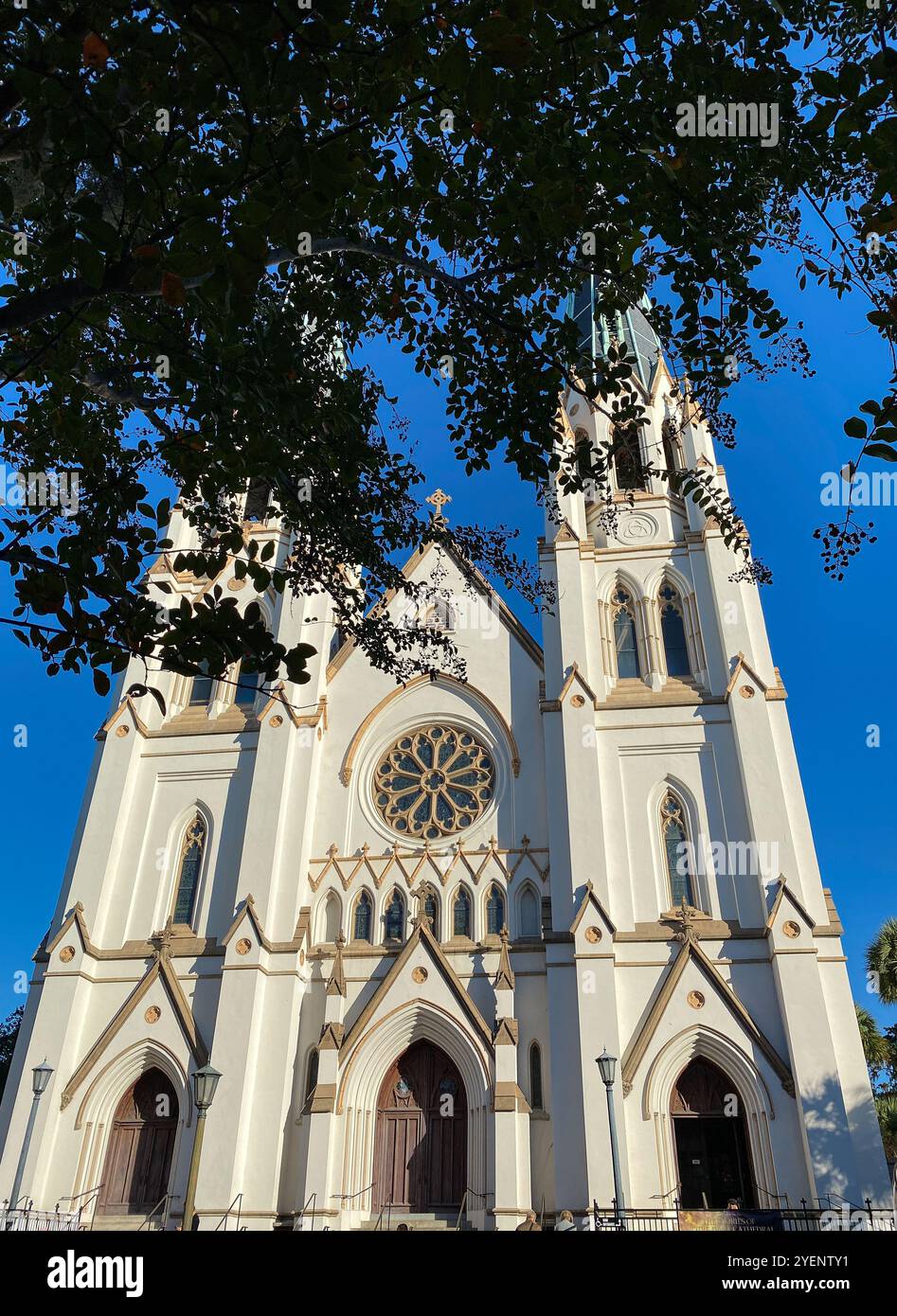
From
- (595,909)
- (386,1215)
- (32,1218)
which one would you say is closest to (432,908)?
(595,909)

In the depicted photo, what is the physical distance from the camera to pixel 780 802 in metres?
18.3

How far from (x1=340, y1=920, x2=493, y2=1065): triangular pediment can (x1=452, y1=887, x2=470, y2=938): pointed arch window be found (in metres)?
0.74

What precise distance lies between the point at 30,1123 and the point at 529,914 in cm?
1101

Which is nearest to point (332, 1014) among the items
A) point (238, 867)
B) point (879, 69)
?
point (238, 867)

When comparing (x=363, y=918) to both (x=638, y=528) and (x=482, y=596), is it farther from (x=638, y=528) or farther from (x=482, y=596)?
(x=638, y=528)

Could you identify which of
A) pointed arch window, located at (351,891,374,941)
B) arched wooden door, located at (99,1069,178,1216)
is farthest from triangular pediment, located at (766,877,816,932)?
arched wooden door, located at (99,1069,178,1216)

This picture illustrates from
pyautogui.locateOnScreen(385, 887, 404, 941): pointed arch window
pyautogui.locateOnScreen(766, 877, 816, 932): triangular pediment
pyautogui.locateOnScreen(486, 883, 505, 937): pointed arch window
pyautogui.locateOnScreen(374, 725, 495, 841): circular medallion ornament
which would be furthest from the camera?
pyautogui.locateOnScreen(374, 725, 495, 841): circular medallion ornament

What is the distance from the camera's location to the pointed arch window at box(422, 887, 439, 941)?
18.8 m

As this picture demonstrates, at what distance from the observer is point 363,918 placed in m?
19.3

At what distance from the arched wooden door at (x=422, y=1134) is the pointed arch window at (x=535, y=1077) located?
1.50 m

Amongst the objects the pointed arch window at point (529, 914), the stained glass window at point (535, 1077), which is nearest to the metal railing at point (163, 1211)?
the stained glass window at point (535, 1077)

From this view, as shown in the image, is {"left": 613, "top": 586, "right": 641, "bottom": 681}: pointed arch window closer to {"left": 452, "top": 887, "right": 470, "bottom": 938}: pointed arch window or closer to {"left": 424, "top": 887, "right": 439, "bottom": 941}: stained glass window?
{"left": 452, "top": 887, "right": 470, "bottom": 938}: pointed arch window
